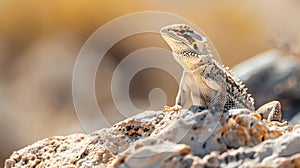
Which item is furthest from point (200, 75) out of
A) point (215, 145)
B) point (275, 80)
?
point (275, 80)

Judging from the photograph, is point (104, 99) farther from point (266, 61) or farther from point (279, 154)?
point (279, 154)

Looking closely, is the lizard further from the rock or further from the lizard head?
the rock

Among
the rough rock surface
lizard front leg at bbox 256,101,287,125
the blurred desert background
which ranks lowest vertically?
lizard front leg at bbox 256,101,287,125

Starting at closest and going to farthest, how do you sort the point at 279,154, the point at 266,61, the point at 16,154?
the point at 279,154
the point at 16,154
the point at 266,61

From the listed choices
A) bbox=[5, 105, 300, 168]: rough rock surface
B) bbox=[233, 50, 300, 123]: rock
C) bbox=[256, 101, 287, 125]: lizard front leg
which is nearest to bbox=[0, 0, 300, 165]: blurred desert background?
bbox=[233, 50, 300, 123]: rock

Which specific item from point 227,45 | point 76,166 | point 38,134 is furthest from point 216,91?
point 227,45

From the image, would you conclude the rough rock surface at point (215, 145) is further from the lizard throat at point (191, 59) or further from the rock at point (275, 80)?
the rock at point (275, 80)

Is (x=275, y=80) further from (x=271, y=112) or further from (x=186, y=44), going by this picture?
(x=186, y=44)
